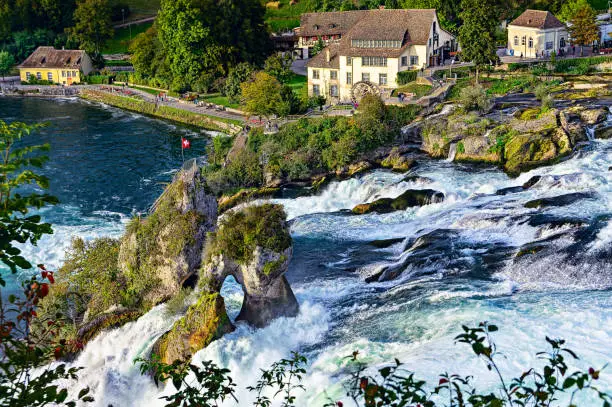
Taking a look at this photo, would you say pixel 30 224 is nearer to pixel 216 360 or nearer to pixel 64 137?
pixel 216 360

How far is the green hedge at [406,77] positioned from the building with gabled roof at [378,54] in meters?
0.64

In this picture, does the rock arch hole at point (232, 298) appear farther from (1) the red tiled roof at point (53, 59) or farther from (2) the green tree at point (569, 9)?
(1) the red tiled roof at point (53, 59)

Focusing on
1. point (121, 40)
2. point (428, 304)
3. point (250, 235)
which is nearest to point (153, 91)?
point (121, 40)

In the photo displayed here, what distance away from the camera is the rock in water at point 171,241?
134 ft

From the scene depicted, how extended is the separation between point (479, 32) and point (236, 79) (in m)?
30.2

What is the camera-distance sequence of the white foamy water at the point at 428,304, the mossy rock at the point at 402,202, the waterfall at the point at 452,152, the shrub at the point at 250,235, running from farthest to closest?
1. the waterfall at the point at 452,152
2. the mossy rock at the point at 402,202
3. the shrub at the point at 250,235
4. the white foamy water at the point at 428,304

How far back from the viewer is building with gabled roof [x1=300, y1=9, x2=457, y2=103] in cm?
8606

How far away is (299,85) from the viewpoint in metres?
99.4

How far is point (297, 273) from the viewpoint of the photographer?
43.5 m

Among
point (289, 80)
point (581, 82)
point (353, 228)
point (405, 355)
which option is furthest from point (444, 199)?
point (289, 80)

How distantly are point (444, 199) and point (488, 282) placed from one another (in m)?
15.4

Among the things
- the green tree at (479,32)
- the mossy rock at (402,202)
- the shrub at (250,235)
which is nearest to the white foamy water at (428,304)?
the mossy rock at (402,202)

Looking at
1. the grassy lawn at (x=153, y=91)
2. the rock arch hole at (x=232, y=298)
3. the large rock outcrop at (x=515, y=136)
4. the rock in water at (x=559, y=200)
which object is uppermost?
the grassy lawn at (x=153, y=91)

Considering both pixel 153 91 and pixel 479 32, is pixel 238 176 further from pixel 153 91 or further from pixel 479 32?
pixel 153 91
